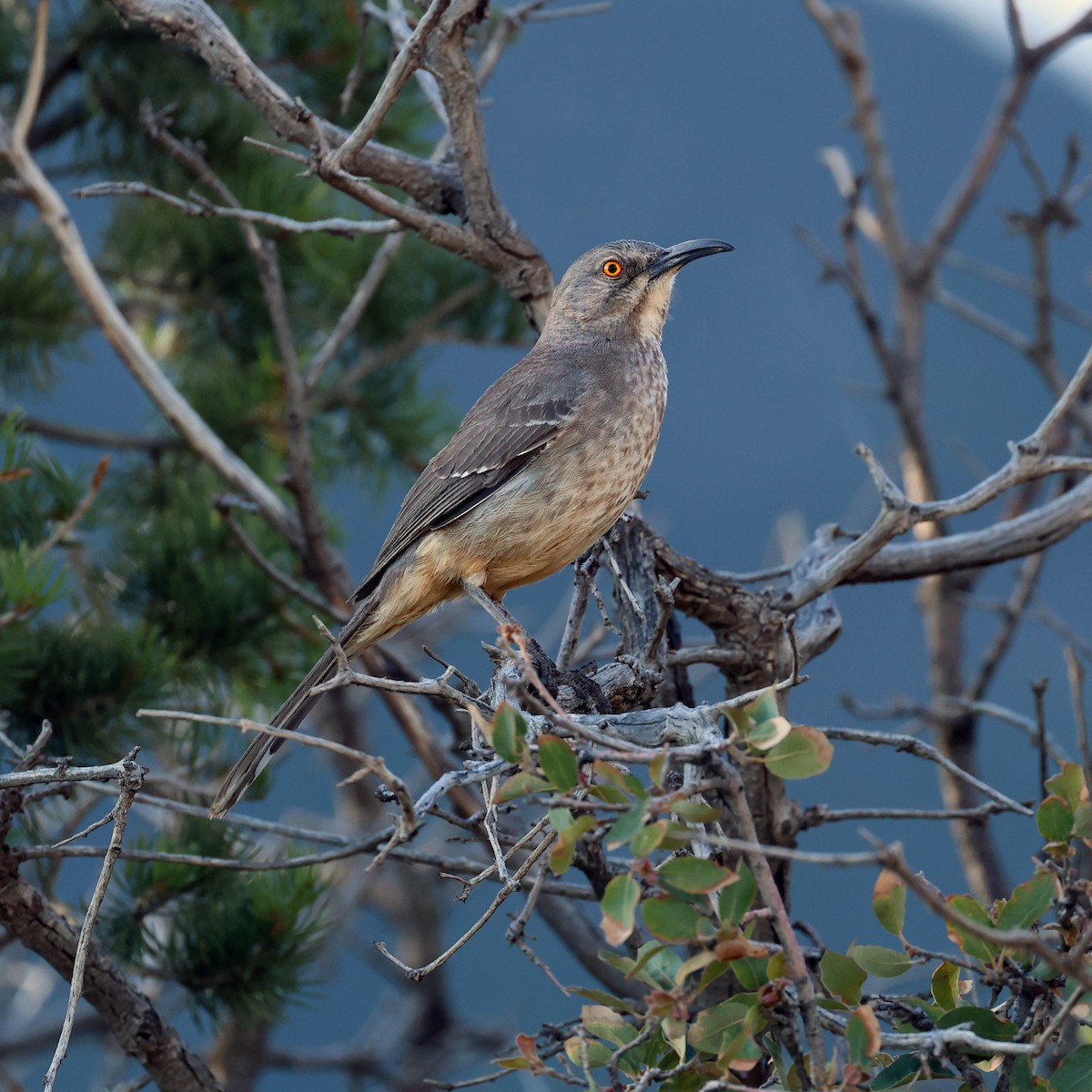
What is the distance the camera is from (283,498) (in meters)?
4.41

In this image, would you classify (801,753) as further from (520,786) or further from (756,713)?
(520,786)

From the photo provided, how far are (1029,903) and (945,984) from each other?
0.17 meters

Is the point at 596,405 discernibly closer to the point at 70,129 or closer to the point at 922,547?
the point at 922,547

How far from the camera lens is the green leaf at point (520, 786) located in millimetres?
1585

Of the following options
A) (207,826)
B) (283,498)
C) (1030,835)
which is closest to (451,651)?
(283,498)

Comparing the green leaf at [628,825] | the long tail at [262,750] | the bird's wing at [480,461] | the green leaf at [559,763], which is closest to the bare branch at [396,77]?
the bird's wing at [480,461]

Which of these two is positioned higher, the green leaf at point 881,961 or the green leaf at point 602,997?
the green leaf at point 881,961

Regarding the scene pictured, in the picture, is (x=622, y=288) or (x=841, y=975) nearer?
(x=841, y=975)

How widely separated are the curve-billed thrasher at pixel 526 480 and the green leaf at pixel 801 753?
147cm

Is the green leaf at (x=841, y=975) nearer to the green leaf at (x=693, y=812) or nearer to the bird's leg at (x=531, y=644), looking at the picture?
the green leaf at (x=693, y=812)

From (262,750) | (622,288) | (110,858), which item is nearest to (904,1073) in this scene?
(110,858)

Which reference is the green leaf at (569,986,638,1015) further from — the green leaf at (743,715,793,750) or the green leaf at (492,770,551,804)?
the green leaf at (743,715,793,750)

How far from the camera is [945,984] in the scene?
1.82 m

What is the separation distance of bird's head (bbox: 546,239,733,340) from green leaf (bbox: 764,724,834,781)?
2121 millimetres
